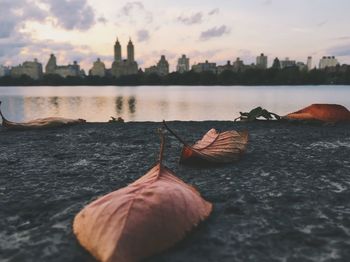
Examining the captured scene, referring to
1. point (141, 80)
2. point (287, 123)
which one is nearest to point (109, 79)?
point (141, 80)

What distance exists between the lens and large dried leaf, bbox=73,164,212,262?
0.93 meters

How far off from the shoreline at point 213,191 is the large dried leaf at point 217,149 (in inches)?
2.4

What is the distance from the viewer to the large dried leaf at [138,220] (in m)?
0.93

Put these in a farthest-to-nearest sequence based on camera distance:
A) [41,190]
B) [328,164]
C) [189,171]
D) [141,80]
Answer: [141,80] → [328,164] → [189,171] → [41,190]

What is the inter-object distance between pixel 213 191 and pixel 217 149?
529mm

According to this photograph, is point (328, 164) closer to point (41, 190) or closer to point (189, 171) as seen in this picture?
point (189, 171)

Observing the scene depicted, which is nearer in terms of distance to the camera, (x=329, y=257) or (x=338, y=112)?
(x=329, y=257)

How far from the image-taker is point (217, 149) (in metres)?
2.06

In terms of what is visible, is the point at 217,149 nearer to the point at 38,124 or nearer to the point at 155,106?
the point at 38,124

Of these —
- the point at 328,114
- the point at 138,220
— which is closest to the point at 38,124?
the point at 328,114

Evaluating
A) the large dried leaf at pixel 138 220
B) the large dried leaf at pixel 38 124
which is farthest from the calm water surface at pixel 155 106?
the large dried leaf at pixel 138 220

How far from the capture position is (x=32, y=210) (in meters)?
1.36

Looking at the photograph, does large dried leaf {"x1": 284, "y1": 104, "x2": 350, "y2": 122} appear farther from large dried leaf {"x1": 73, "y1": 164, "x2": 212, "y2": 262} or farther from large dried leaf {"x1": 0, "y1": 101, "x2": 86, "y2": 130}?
large dried leaf {"x1": 73, "y1": 164, "x2": 212, "y2": 262}

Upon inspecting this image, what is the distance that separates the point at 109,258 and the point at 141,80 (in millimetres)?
109564
